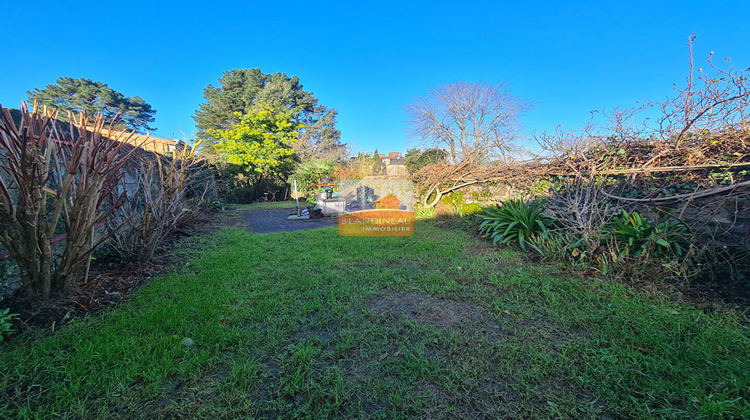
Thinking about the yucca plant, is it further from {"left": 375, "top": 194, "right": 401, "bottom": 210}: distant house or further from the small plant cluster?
{"left": 375, "top": 194, "right": 401, "bottom": 210}: distant house

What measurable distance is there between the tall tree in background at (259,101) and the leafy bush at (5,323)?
21083mm

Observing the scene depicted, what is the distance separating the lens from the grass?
141 cm

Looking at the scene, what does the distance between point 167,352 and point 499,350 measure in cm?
228

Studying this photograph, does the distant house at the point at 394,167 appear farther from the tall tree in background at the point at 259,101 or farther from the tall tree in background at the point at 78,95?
the tall tree in background at the point at 78,95

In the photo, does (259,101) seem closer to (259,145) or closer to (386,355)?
(259,145)

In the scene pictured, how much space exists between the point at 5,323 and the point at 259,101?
24.6 meters

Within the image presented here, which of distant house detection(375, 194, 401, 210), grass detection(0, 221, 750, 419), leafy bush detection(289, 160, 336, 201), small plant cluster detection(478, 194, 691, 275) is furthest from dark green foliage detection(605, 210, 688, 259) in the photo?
leafy bush detection(289, 160, 336, 201)

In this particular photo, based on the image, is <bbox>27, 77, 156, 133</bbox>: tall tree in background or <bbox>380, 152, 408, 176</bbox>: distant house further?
<bbox>27, 77, 156, 133</bbox>: tall tree in background

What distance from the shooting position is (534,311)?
7.85ft

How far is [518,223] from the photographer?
4629mm

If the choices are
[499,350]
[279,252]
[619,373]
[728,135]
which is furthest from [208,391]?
[728,135]

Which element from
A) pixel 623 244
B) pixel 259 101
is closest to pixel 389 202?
pixel 623 244

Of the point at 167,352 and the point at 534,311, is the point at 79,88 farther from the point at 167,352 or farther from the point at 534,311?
the point at 534,311

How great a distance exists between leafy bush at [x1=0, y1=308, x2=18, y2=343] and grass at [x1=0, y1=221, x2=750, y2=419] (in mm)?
101
